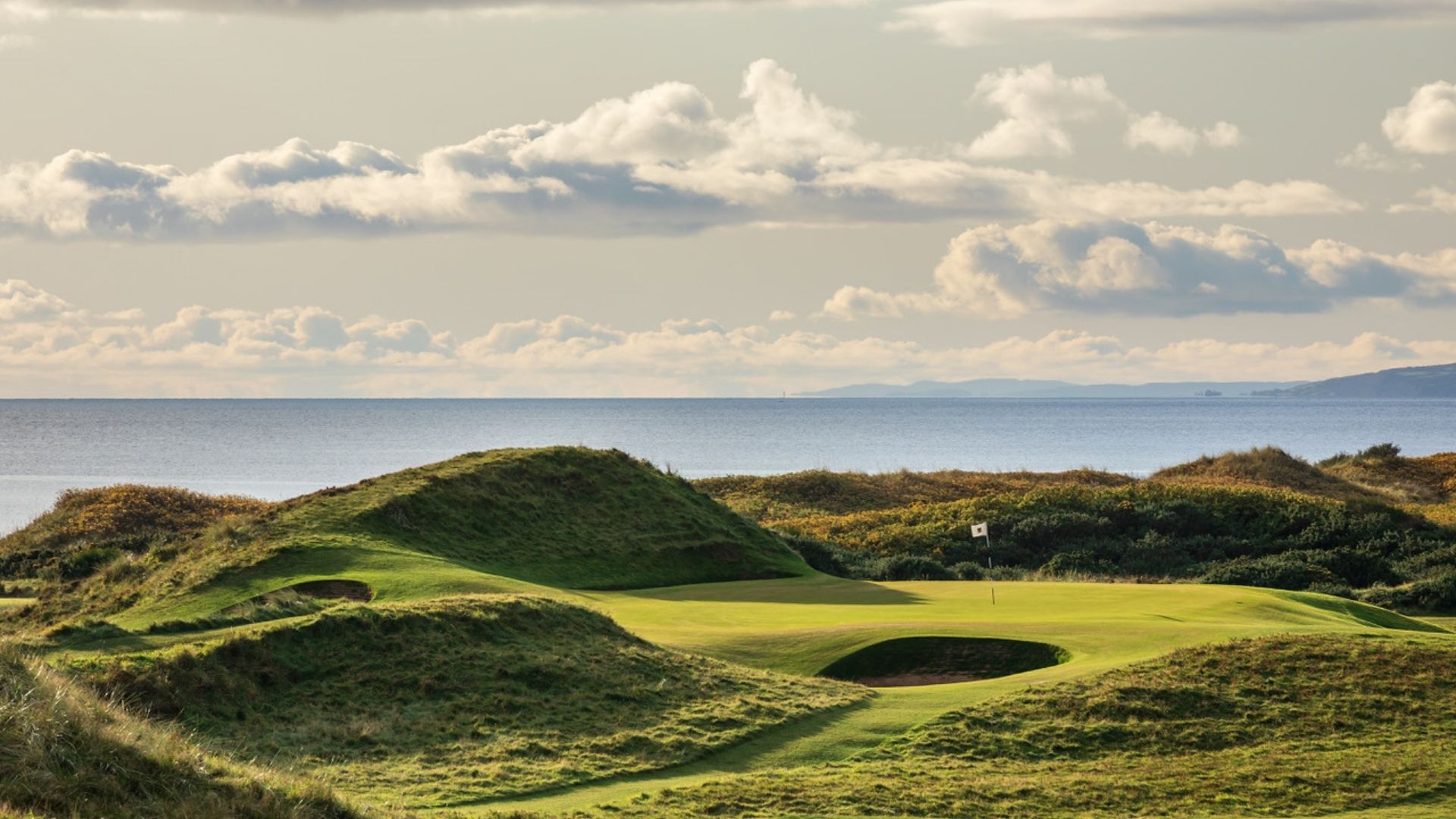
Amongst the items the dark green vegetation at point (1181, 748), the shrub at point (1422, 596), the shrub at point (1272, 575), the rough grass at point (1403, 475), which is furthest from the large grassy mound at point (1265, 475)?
the dark green vegetation at point (1181, 748)

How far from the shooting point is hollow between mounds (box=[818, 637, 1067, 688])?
2308 centimetres

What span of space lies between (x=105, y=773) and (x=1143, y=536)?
4499 cm

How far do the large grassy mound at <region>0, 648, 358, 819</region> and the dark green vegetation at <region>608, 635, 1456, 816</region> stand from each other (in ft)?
17.8

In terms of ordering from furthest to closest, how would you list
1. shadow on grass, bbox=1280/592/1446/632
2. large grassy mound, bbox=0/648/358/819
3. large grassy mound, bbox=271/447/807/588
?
large grassy mound, bbox=271/447/807/588 < shadow on grass, bbox=1280/592/1446/632 < large grassy mound, bbox=0/648/358/819

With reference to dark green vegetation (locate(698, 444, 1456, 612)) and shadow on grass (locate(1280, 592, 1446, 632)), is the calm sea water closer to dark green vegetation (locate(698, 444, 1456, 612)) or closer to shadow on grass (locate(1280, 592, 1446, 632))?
dark green vegetation (locate(698, 444, 1456, 612))

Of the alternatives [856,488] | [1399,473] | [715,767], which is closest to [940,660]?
[715,767]

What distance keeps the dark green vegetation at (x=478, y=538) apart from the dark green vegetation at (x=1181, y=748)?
51.6 feet

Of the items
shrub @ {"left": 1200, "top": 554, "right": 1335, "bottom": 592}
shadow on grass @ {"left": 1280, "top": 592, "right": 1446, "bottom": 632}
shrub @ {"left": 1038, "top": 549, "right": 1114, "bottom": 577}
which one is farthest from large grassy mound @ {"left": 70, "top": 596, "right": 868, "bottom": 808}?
shrub @ {"left": 1038, "top": 549, "right": 1114, "bottom": 577}

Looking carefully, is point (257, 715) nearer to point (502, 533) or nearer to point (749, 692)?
point (749, 692)

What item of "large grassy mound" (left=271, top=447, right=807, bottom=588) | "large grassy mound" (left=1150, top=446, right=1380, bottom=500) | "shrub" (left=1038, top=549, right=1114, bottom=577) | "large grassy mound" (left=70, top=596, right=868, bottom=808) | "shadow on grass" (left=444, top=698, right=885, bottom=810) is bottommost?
"shadow on grass" (left=444, top=698, right=885, bottom=810)

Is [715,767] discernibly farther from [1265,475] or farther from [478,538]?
[1265,475]

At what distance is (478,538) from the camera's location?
35.0m

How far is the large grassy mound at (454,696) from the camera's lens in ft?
53.7

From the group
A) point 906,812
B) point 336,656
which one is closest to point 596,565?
point 336,656
